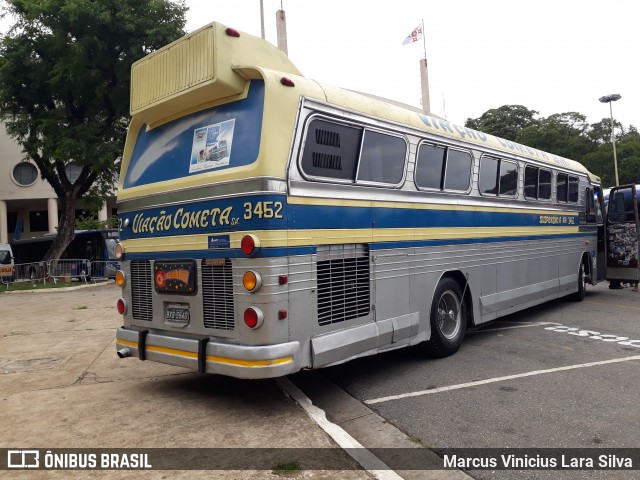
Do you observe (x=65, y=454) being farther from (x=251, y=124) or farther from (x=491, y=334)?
(x=491, y=334)

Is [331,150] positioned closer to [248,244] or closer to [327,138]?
[327,138]

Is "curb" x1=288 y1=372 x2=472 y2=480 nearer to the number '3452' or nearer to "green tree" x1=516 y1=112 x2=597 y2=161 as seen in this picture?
the number '3452'

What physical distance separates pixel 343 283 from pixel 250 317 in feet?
3.68

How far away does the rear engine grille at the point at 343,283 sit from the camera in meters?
5.07

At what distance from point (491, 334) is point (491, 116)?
181ft

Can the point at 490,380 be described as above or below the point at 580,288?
Answer: below

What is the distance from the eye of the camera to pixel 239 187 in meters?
4.73

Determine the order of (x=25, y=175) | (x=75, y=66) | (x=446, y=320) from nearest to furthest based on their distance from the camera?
1. (x=446, y=320)
2. (x=75, y=66)
3. (x=25, y=175)

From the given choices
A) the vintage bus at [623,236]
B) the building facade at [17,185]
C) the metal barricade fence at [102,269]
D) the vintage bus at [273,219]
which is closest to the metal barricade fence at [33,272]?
the metal barricade fence at [102,269]

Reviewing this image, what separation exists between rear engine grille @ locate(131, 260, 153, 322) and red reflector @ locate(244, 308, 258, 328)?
1.53 m

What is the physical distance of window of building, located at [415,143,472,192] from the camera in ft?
21.4

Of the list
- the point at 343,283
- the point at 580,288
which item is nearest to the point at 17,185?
the point at 580,288

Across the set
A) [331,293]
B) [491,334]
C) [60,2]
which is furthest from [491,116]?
[331,293]

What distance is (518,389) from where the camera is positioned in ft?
18.0
